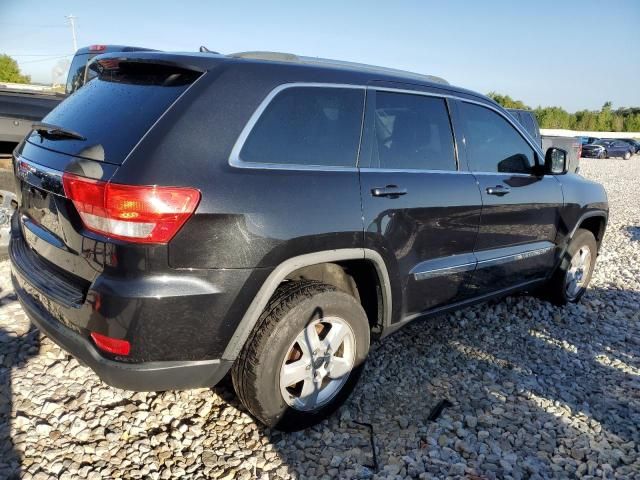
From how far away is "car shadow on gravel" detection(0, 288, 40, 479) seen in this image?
2.31 meters

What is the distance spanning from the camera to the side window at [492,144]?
3451mm

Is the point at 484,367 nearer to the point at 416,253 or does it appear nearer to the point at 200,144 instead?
the point at 416,253

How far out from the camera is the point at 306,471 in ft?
7.99

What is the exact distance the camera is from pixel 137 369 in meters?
2.10

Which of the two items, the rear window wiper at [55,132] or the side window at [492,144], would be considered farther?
the side window at [492,144]

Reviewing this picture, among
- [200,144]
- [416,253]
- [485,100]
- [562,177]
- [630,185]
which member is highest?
[485,100]

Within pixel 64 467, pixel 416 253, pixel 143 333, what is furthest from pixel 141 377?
pixel 416 253

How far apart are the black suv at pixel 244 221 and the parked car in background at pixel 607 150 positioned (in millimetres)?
36179

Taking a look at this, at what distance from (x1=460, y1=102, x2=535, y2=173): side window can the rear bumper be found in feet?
7.22

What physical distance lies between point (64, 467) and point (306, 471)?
44.0 inches

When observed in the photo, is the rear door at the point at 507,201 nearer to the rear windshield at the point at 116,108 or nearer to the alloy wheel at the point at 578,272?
the alloy wheel at the point at 578,272

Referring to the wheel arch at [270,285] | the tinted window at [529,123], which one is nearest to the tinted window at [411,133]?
the wheel arch at [270,285]

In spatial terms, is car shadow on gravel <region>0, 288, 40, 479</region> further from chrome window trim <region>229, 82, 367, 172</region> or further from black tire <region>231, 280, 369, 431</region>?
chrome window trim <region>229, 82, 367, 172</region>

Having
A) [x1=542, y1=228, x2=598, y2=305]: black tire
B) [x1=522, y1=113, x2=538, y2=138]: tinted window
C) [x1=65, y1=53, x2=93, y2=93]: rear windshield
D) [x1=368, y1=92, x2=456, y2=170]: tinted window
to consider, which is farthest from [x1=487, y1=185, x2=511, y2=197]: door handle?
[x1=522, y1=113, x2=538, y2=138]: tinted window
